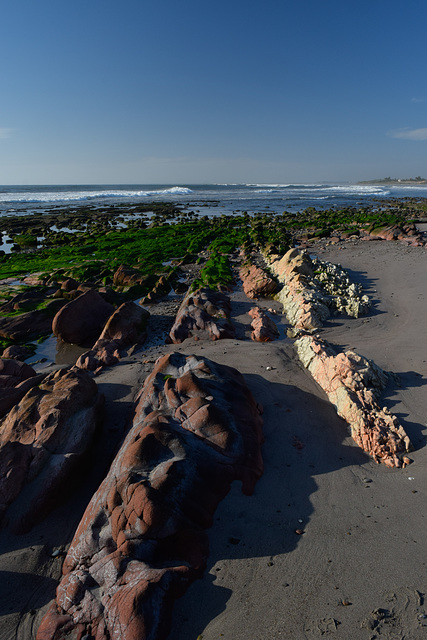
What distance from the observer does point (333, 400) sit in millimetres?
8703

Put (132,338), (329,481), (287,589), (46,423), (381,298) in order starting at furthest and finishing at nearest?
(381,298), (132,338), (46,423), (329,481), (287,589)

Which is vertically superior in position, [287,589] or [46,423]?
[46,423]

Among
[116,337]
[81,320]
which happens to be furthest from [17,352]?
[116,337]

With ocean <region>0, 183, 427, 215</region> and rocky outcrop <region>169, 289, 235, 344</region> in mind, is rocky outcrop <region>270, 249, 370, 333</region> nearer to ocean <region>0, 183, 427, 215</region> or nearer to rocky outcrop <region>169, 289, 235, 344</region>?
rocky outcrop <region>169, 289, 235, 344</region>

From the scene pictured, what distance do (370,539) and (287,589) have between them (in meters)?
1.61

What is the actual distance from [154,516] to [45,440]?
→ 3.36 metres

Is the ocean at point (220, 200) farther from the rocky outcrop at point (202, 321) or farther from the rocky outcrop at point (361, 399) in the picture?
the rocky outcrop at point (361, 399)

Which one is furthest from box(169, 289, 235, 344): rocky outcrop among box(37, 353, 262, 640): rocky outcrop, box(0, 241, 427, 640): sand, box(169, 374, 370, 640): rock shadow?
box(37, 353, 262, 640): rocky outcrop

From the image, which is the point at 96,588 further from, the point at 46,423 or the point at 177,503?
the point at 46,423

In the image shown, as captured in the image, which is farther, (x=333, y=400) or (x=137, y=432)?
(x=333, y=400)

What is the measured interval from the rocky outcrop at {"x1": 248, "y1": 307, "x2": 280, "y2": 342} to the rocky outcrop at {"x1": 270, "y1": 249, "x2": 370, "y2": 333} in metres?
0.95

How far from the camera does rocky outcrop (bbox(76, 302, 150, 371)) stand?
12094 mm

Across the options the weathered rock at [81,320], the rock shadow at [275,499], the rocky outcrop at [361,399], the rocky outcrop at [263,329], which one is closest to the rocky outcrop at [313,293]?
the rocky outcrop at [263,329]

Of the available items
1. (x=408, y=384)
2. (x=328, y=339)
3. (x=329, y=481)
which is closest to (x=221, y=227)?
(x=328, y=339)
